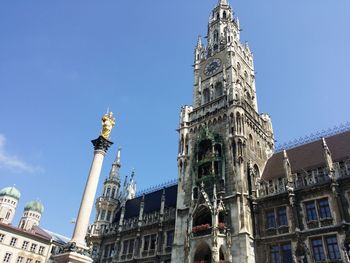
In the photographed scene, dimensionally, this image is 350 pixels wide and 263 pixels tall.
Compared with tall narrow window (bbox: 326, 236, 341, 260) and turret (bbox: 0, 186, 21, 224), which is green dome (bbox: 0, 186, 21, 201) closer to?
turret (bbox: 0, 186, 21, 224)

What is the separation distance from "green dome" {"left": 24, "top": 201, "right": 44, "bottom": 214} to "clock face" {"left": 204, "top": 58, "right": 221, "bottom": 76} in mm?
84471

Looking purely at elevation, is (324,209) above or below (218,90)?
below

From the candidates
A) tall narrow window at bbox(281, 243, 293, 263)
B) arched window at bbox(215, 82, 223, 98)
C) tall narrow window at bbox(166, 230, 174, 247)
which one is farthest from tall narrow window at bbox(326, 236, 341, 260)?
arched window at bbox(215, 82, 223, 98)

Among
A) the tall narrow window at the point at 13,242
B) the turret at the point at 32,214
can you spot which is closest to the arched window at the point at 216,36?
the tall narrow window at the point at 13,242

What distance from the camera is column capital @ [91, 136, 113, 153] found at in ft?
84.7

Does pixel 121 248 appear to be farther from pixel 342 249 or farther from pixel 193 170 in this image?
pixel 342 249

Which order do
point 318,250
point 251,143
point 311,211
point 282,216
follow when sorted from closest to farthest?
1. point 318,250
2. point 311,211
3. point 282,216
4. point 251,143

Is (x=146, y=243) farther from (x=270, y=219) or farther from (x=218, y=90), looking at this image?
(x=218, y=90)

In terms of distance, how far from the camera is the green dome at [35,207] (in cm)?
10600

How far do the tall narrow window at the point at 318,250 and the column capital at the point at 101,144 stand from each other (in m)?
19.8

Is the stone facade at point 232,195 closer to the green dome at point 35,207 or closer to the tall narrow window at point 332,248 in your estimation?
the tall narrow window at point 332,248

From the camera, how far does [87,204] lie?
22.7m

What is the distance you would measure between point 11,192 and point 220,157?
9272 cm

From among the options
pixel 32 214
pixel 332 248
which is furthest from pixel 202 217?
pixel 32 214
